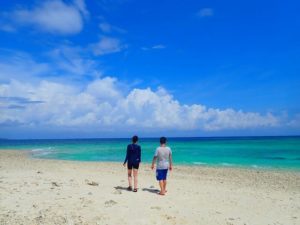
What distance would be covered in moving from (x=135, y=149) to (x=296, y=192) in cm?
766

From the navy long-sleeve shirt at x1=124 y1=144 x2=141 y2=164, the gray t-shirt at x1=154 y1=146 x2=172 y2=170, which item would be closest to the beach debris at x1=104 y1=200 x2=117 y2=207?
the navy long-sleeve shirt at x1=124 y1=144 x2=141 y2=164

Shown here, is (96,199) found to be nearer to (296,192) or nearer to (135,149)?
(135,149)

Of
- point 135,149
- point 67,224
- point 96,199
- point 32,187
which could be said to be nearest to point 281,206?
point 135,149

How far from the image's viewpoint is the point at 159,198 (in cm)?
1043

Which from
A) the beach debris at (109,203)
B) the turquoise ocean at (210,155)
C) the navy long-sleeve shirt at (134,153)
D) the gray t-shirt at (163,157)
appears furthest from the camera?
the turquoise ocean at (210,155)

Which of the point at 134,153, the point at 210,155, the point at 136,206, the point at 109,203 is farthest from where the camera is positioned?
the point at 210,155

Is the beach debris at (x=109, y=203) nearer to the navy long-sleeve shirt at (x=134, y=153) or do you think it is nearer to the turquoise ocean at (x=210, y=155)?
the navy long-sleeve shirt at (x=134, y=153)

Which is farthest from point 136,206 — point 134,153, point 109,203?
point 134,153

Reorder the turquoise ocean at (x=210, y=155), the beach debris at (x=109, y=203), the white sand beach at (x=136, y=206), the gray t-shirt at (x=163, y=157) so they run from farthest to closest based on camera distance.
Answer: the turquoise ocean at (x=210, y=155) → the gray t-shirt at (x=163, y=157) → the beach debris at (x=109, y=203) → the white sand beach at (x=136, y=206)

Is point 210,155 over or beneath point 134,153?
beneath

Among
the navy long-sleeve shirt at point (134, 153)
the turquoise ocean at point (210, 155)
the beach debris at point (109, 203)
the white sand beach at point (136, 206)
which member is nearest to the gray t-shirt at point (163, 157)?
the navy long-sleeve shirt at point (134, 153)

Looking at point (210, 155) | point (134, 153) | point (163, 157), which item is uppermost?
point (134, 153)

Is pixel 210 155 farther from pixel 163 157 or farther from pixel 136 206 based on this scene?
pixel 136 206

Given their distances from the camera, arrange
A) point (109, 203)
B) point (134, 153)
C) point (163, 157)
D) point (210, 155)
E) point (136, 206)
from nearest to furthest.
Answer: point (136, 206) → point (109, 203) → point (163, 157) → point (134, 153) → point (210, 155)
